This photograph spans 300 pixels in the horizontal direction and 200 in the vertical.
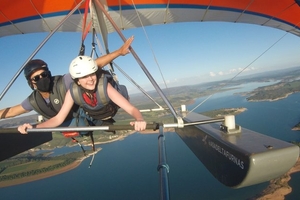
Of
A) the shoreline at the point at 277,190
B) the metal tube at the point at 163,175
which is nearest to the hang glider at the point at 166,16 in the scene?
the metal tube at the point at 163,175

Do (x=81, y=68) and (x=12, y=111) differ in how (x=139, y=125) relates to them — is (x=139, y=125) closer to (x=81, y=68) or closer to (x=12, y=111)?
(x=81, y=68)

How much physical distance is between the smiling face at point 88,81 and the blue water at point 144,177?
34952 mm

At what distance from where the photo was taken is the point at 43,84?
2.50 m

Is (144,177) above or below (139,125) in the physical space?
below

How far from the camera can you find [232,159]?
1799 mm

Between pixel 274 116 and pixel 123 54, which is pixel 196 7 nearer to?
pixel 123 54

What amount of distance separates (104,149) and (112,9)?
2343 inches

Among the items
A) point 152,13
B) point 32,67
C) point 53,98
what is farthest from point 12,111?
point 152,13

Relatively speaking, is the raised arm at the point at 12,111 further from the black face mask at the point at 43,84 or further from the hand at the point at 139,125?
the hand at the point at 139,125

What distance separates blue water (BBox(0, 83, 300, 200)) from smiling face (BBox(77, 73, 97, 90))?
3495 cm

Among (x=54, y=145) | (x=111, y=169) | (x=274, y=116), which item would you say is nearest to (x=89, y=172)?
(x=111, y=169)

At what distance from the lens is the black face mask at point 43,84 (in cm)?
249

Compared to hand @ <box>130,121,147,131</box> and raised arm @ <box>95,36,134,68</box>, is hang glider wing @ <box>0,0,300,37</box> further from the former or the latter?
hand @ <box>130,121,147,131</box>

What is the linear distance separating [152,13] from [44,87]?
4128 millimetres
